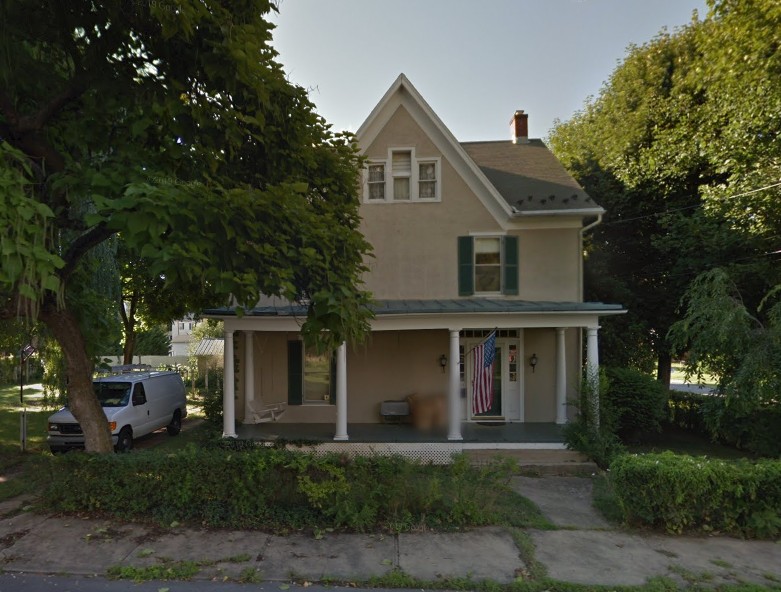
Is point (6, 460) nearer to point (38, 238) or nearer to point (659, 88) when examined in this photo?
point (38, 238)

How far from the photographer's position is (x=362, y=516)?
5879 mm

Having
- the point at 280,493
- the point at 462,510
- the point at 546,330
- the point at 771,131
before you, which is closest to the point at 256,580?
the point at 280,493

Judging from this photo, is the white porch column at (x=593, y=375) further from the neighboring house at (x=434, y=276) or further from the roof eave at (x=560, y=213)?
the roof eave at (x=560, y=213)

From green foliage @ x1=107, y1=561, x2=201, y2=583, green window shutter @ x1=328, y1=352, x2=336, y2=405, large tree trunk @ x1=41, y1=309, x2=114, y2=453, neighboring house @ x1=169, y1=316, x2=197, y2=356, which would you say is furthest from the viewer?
neighboring house @ x1=169, y1=316, x2=197, y2=356

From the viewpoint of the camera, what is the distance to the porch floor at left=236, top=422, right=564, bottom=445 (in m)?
9.81

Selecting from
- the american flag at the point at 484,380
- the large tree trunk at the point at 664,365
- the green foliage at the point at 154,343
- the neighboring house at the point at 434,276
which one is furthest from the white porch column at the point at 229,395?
the green foliage at the point at 154,343

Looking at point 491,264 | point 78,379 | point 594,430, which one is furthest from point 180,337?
point 594,430

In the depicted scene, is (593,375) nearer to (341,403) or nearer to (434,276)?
(434,276)

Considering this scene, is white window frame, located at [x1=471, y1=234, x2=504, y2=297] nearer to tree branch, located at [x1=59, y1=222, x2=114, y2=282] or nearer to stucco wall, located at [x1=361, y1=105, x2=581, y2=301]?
stucco wall, located at [x1=361, y1=105, x2=581, y2=301]

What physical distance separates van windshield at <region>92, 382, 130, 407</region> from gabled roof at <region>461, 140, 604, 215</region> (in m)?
10.8

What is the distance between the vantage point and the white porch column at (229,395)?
9.98m

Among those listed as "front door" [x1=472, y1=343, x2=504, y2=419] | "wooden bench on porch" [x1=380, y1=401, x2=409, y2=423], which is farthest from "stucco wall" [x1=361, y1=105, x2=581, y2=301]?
"wooden bench on porch" [x1=380, y1=401, x2=409, y2=423]

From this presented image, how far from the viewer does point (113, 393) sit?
10906mm

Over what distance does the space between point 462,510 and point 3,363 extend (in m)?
13.1
